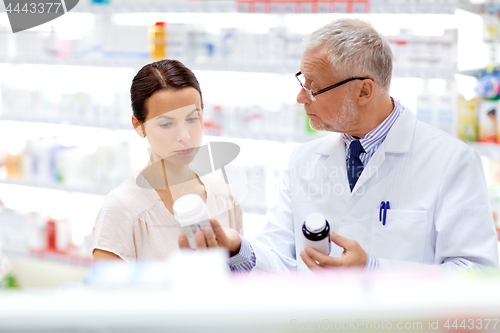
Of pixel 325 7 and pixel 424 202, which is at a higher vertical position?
pixel 325 7

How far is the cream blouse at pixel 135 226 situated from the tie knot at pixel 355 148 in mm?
623

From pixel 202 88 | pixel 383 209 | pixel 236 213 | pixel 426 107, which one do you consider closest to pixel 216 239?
pixel 236 213

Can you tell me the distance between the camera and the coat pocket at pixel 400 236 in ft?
4.18

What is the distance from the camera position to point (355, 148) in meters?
1.43

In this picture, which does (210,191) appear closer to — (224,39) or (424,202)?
(424,202)

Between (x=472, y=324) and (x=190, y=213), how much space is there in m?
0.50

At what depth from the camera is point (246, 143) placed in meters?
2.89

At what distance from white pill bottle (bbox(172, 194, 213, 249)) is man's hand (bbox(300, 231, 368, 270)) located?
0.89 feet

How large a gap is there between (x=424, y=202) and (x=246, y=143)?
1.71m

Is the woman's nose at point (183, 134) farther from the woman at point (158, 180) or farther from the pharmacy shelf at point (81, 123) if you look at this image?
the pharmacy shelf at point (81, 123)

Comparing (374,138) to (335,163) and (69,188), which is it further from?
(69,188)

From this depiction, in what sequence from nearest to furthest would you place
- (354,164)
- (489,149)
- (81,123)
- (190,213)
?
(190,213) < (354,164) < (489,149) < (81,123)

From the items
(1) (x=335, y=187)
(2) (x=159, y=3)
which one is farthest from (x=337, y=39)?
(2) (x=159, y=3)

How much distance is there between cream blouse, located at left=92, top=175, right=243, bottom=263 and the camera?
43.3 inches
